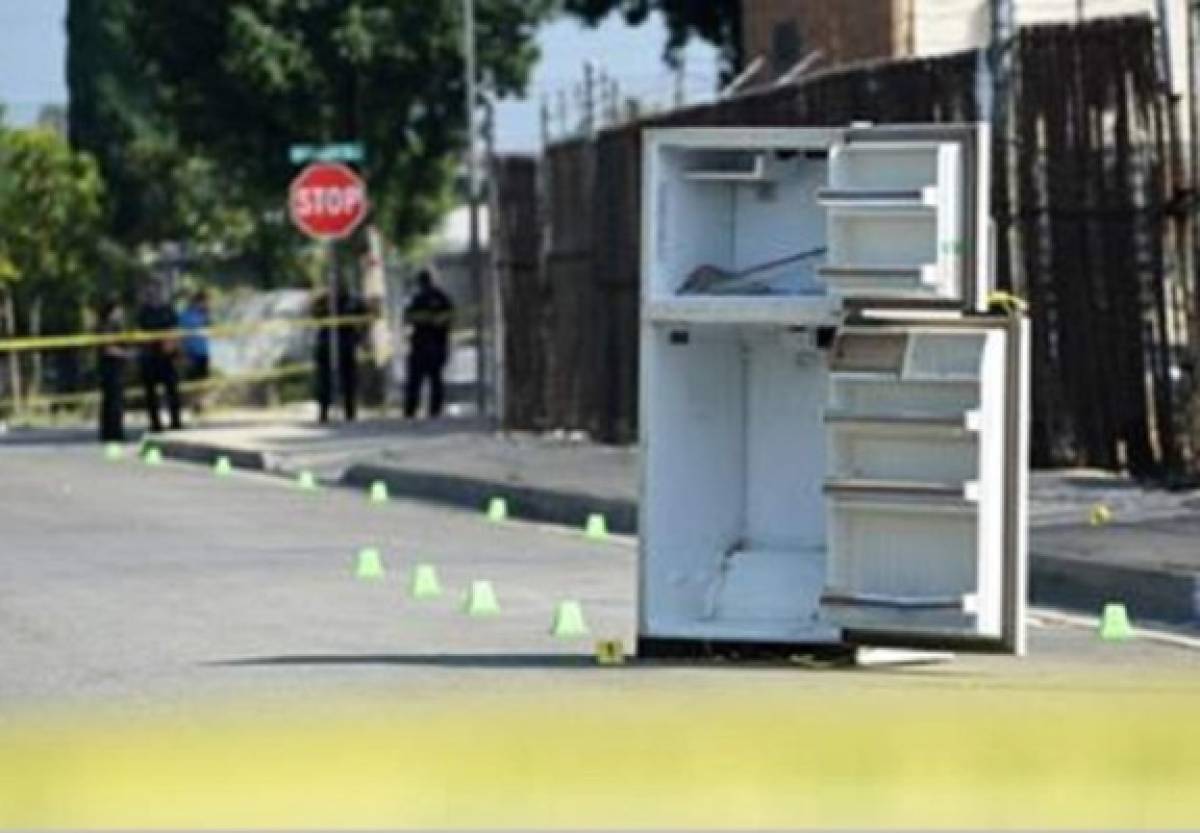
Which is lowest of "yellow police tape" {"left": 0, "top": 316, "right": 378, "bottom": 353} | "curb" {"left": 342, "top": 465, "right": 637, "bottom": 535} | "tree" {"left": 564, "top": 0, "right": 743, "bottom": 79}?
"curb" {"left": 342, "top": 465, "right": 637, "bottom": 535}

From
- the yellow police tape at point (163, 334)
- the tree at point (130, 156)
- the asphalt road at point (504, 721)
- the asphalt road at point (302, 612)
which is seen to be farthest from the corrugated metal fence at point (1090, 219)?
the tree at point (130, 156)

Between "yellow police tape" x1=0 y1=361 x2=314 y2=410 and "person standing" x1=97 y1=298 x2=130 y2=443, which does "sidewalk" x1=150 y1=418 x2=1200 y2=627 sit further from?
"yellow police tape" x1=0 y1=361 x2=314 y2=410

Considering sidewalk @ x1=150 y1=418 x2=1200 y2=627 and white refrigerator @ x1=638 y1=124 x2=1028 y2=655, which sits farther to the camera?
sidewalk @ x1=150 y1=418 x2=1200 y2=627

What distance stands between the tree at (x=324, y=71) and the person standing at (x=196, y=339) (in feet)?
9.62

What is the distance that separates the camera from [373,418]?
135ft

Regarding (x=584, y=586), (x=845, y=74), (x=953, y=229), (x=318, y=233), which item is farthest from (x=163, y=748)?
(x=318, y=233)

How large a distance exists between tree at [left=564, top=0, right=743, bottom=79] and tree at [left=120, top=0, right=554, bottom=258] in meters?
5.36

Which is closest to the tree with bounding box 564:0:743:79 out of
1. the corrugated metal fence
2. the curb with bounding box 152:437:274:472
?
the curb with bounding box 152:437:274:472

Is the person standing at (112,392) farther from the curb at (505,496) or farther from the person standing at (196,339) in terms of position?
the curb at (505,496)

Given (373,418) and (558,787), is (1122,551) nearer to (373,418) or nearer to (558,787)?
(558,787)

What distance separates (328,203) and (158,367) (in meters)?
2.58

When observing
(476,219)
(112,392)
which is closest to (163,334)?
(112,392)

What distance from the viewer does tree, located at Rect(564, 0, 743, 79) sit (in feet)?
141

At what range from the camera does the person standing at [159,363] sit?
38.0 meters
